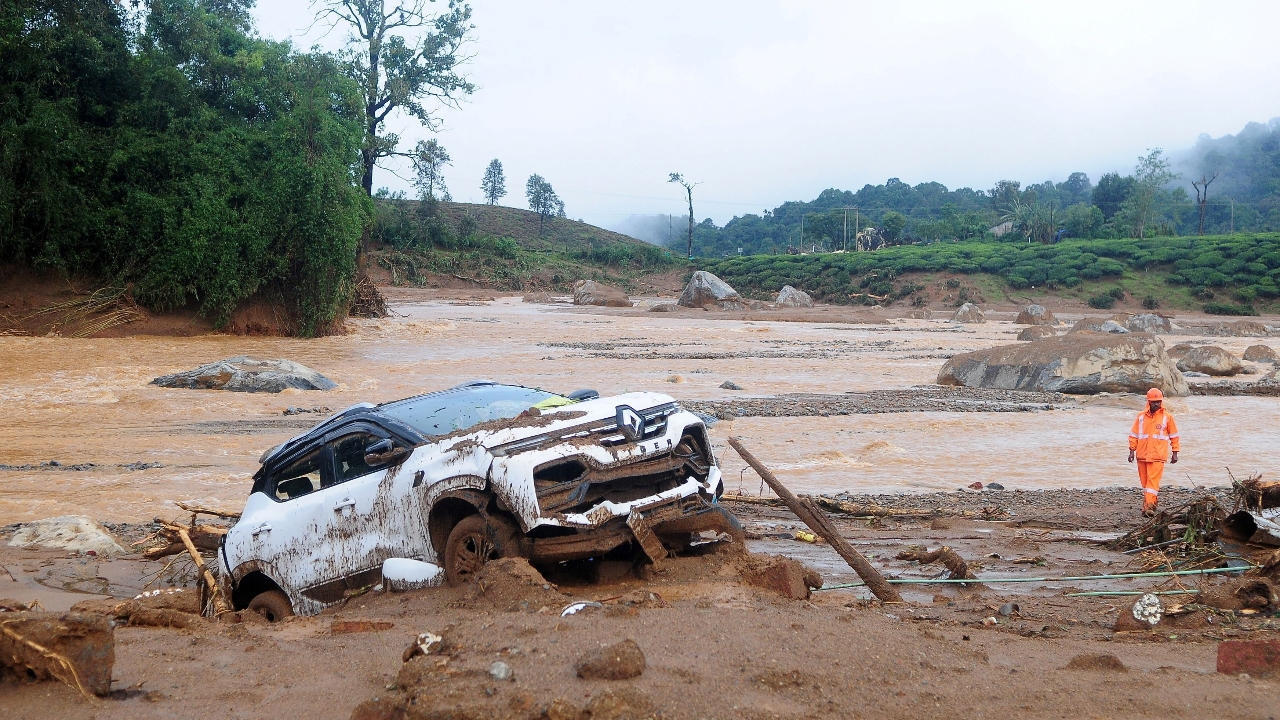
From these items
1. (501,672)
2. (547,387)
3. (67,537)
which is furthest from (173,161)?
(501,672)

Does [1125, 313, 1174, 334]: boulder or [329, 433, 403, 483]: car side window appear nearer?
[329, 433, 403, 483]: car side window

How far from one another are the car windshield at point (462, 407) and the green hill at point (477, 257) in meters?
52.9

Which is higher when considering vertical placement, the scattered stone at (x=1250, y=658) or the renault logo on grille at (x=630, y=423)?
the renault logo on grille at (x=630, y=423)

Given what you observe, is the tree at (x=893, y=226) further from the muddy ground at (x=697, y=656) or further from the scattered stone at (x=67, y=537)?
the muddy ground at (x=697, y=656)

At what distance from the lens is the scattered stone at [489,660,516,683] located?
4.04 m

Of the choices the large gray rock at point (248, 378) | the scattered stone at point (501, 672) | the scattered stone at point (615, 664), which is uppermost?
the scattered stone at point (615, 664)

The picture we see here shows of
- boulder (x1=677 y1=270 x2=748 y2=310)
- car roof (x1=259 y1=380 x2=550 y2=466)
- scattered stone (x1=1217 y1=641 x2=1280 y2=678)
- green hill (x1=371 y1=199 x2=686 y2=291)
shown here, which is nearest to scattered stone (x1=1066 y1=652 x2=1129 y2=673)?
scattered stone (x1=1217 y1=641 x2=1280 y2=678)

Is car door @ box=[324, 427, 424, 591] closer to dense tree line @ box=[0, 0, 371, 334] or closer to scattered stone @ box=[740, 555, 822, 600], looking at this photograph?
scattered stone @ box=[740, 555, 822, 600]

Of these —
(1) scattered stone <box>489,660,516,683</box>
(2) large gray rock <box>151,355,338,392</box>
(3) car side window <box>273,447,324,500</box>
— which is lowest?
(2) large gray rock <box>151,355,338,392</box>

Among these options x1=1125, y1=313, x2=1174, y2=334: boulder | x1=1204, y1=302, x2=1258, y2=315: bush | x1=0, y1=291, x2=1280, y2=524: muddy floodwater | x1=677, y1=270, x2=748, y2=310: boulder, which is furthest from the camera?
x1=677, y1=270, x2=748, y2=310: boulder

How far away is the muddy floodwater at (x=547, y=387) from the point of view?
38.6ft

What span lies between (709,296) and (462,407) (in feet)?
166

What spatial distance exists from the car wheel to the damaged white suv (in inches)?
0.5

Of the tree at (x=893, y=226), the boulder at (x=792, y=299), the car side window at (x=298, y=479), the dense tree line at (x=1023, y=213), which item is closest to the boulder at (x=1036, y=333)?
the boulder at (x=792, y=299)
